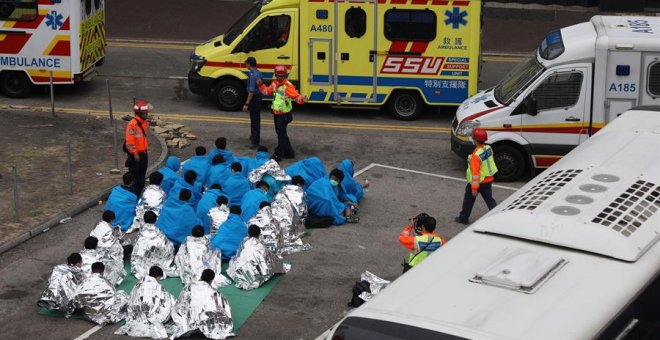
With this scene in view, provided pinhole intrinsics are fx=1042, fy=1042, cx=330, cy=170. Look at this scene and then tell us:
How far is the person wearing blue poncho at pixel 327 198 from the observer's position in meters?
15.5

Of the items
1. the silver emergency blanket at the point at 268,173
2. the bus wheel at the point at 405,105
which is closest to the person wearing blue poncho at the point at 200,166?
the silver emergency blanket at the point at 268,173

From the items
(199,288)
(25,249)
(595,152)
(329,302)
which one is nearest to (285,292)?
(329,302)

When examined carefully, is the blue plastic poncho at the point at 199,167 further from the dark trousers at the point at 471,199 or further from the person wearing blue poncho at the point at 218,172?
the dark trousers at the point at 471,199

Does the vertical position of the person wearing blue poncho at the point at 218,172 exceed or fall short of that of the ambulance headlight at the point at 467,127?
it falls short

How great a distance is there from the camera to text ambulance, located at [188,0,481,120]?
21016 millimetres

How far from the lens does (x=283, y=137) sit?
18.9 m

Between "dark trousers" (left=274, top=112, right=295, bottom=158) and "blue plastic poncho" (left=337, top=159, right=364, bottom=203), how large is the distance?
2.56 meters

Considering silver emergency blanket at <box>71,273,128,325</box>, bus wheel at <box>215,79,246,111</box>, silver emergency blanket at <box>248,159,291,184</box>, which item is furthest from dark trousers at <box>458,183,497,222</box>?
bus wheel at <box>215,79,246,111</box>

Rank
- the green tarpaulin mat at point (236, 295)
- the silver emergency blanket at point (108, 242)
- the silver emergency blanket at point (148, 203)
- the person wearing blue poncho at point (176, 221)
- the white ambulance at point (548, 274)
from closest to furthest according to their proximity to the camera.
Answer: the white ambulance at point (548, 274) → the green tarpaulin mat at point (236, 295) → the silver emergency blanket at point (108, 242) → the person wearing blue poncho at point (176, 221) → the silver emergency blanket at point (148, 203)

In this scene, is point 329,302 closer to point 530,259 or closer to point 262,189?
point 262,189

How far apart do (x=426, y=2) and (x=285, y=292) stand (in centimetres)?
963

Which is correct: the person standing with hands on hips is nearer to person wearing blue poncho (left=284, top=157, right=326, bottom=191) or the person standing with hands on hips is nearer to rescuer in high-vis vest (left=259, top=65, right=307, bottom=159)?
rescuer in high-vis vest (left=259, top=65, right=307, bottom=159)

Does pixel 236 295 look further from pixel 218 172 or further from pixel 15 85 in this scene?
pixel 15 85

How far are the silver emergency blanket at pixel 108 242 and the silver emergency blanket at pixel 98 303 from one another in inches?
50.0
